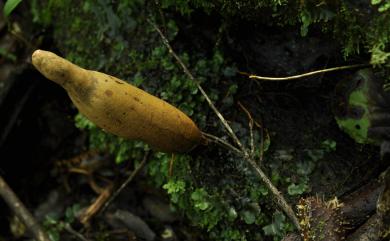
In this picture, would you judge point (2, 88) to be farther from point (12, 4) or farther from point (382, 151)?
point (382, 151)

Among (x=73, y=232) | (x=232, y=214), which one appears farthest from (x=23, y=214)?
(x=232, y=214)

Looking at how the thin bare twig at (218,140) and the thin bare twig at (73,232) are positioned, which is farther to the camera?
the thin bare twig at (73,232)

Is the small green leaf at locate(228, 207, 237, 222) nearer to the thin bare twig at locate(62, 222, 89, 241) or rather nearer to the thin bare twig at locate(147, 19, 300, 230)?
the thin bare twig at locate(147, 19, 300, 230)

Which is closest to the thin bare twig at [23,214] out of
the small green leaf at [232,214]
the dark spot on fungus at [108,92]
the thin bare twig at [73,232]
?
the thin bare twig at [73,232]

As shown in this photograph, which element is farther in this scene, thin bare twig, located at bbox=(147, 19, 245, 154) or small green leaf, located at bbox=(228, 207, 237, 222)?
small green leaf, located at bbox=(228, 207, 237, 222)

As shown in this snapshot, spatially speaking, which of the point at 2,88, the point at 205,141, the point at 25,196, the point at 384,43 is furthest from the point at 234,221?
the point at 2,88

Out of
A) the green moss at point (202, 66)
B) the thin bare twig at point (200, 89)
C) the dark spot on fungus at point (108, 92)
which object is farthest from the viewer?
the thin bare twig at point (200, 89)

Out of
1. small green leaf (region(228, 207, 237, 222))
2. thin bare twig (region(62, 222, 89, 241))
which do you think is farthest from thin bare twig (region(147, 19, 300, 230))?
thin bare twig (region(62, 222, 89, 241))

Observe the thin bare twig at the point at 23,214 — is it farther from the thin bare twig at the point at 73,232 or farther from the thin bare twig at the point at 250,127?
the thin bare twig at the point at 250,127
